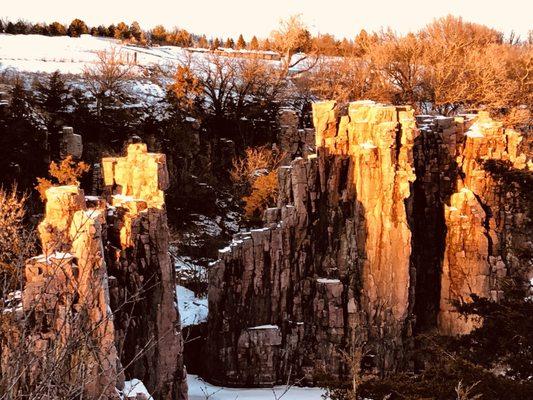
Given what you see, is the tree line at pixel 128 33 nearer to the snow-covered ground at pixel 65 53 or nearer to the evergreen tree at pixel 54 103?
the snow-covered ground at pixel 65 53

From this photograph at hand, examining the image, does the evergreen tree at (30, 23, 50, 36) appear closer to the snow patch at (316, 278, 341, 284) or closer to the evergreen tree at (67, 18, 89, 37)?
the evergreen tree at (67, 18, 89, 37)

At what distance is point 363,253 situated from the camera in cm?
1645

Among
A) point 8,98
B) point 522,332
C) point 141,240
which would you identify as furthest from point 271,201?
point 522,332

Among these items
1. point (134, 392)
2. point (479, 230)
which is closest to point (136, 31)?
point (479, 230)

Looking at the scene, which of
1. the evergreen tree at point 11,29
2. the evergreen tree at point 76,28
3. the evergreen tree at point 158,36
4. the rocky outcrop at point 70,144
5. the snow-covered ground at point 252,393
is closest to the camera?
the snow-covered ground at point 252,393

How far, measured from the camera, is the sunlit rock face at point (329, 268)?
1627 centimetres

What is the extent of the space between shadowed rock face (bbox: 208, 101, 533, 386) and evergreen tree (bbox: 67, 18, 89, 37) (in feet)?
107

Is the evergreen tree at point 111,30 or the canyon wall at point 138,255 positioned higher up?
the evergreen tree at point 111,30

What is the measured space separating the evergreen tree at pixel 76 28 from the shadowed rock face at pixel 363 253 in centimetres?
3263

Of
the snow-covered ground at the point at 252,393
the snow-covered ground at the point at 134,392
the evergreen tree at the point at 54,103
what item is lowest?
the snow-covered ground at the point at 252,393

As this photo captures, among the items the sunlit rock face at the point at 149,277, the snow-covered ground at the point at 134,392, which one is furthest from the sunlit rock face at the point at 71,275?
the sunlit rock face at the point at 149,277

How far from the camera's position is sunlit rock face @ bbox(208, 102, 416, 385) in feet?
53.4

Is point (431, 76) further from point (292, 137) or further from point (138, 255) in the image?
point (138, 255)

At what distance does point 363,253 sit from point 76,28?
A: 3547 centimetres
